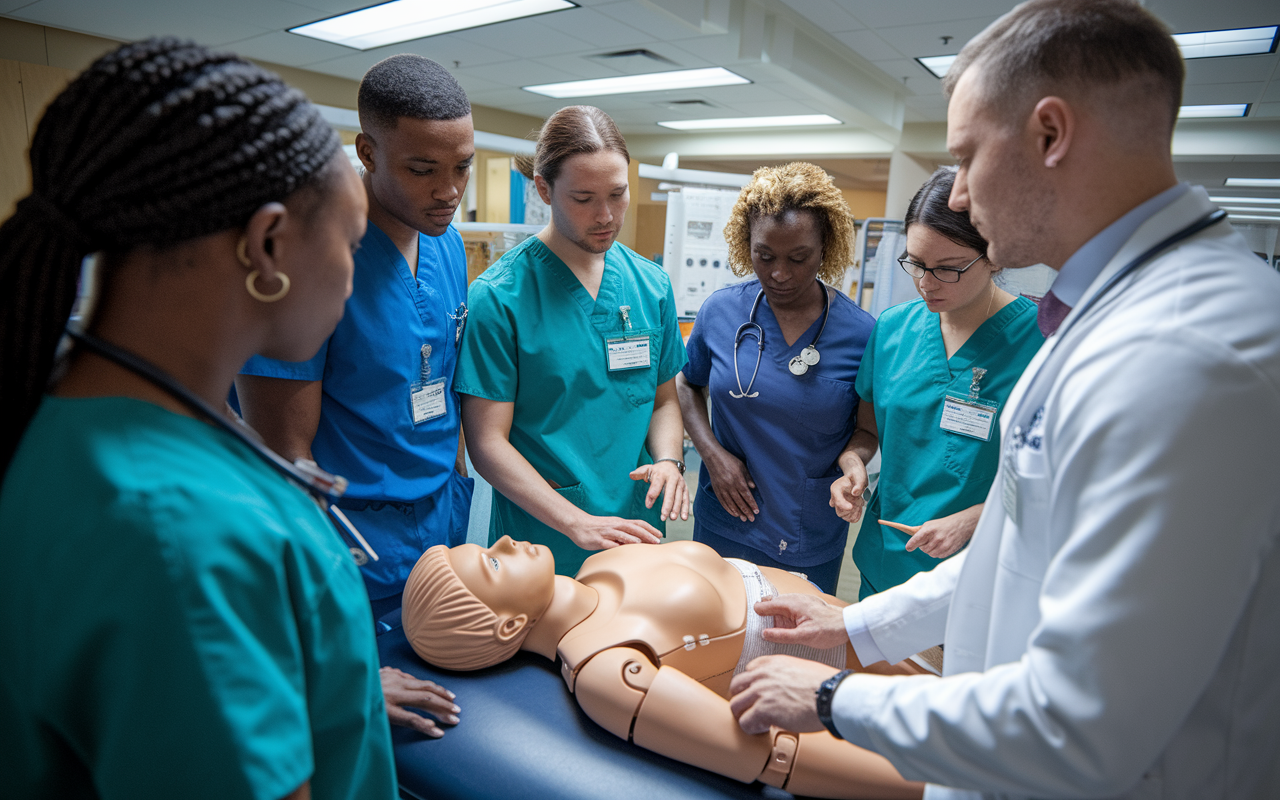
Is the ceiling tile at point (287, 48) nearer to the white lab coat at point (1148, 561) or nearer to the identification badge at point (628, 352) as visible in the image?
the identification badge at point (628, 352)

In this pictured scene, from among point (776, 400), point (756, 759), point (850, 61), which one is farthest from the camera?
point (850, 61)

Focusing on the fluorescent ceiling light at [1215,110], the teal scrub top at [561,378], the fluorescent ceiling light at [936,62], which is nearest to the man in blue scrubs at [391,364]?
the teal scrub top at [561,378]

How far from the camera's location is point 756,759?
1.11m

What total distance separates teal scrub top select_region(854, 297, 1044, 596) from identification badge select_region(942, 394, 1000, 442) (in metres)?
0.01

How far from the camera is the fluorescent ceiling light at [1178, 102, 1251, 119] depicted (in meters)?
6.42

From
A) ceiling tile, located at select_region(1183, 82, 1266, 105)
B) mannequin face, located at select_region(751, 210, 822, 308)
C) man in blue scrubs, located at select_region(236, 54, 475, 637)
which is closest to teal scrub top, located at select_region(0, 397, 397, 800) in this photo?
man in blue scrubs, located at select_region(236, 54, 475, 637)

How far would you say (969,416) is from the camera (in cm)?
167

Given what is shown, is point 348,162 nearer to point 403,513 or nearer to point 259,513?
point 259,513

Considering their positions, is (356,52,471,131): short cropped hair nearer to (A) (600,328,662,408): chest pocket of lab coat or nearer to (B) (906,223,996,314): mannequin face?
(A) (600,328,662,408): chest pocket of lab coat

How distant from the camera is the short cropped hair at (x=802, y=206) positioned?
2006 millimetres

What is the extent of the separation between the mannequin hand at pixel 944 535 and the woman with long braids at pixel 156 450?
129cm

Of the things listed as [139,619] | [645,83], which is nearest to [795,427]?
[139,619]

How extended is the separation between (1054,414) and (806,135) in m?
9.49

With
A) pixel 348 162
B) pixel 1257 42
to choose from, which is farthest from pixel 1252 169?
pixel 348 162
